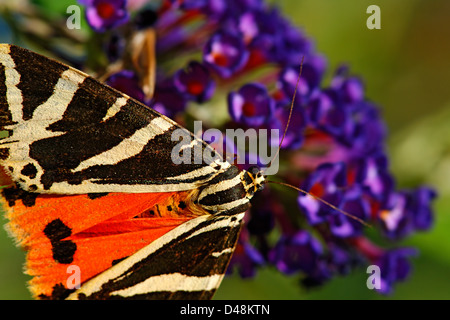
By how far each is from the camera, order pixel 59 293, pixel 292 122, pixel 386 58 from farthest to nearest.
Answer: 1. pixel 386 58
2. pixel 292 122
3. pixel 59 293

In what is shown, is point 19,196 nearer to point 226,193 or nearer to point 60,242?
point 60,242

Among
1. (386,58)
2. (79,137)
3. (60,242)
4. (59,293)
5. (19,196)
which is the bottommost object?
(59,293)

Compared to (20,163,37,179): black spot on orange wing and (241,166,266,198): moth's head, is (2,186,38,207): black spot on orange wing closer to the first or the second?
(20,163,37,179): black spot on orange wing

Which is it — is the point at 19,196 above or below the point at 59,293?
above

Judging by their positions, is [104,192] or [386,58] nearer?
[104,192]

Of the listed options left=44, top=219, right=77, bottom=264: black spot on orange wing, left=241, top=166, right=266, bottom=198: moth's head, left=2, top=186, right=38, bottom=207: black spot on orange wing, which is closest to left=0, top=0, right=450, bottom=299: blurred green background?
left=241, top=166, right=266, bottom=198: moth's head

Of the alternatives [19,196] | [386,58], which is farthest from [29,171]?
[386,58]

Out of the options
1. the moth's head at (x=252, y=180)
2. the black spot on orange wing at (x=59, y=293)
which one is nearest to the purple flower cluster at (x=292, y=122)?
the moth's head at (x=252, y=180)
